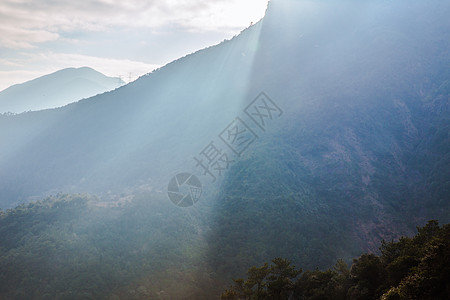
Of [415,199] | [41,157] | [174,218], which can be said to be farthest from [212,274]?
[41,157]

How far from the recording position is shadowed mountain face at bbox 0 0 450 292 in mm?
38312

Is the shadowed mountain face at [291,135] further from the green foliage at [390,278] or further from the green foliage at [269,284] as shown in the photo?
the green foliage at [390,278]

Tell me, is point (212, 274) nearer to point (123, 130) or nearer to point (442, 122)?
point (442, 122)

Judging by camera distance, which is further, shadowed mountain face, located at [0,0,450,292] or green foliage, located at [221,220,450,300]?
shadowed mountain face, located at [0,0,450,292]

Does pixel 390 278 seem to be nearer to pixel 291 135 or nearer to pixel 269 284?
pixel 269 284

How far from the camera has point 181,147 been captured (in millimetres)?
60312

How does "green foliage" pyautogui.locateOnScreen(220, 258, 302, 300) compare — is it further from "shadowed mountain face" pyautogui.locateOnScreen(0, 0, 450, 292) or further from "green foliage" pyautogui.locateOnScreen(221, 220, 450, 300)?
"shadowed mountain face" pyautogui.locateOnScreen(0, 0, 450, 292)

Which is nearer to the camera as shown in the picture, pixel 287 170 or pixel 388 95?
pixel 287 170

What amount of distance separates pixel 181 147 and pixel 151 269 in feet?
103

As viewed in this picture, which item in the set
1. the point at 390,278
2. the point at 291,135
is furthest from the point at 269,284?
the point at 291,135

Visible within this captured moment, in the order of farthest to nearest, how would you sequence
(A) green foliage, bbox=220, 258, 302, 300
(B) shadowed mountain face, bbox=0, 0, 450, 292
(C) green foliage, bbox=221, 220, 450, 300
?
(B) shadowed mountain face, bbox=0, 0, 450, 292, (A) green foliage, bbox=220, 258, 302, 300, (C) green foliage, bbox=221, 220, 450, 300

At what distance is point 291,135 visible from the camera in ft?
171

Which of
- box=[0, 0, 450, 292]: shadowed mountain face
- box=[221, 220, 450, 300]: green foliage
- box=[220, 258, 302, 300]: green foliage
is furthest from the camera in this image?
box=[0, 0, 450, 292]: shadowed mountain face

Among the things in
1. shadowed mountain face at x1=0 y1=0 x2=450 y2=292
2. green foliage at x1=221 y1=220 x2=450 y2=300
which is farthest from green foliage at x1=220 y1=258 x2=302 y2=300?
shadowed mountain face at x1=0 y1=0 x2=450 y2=292
